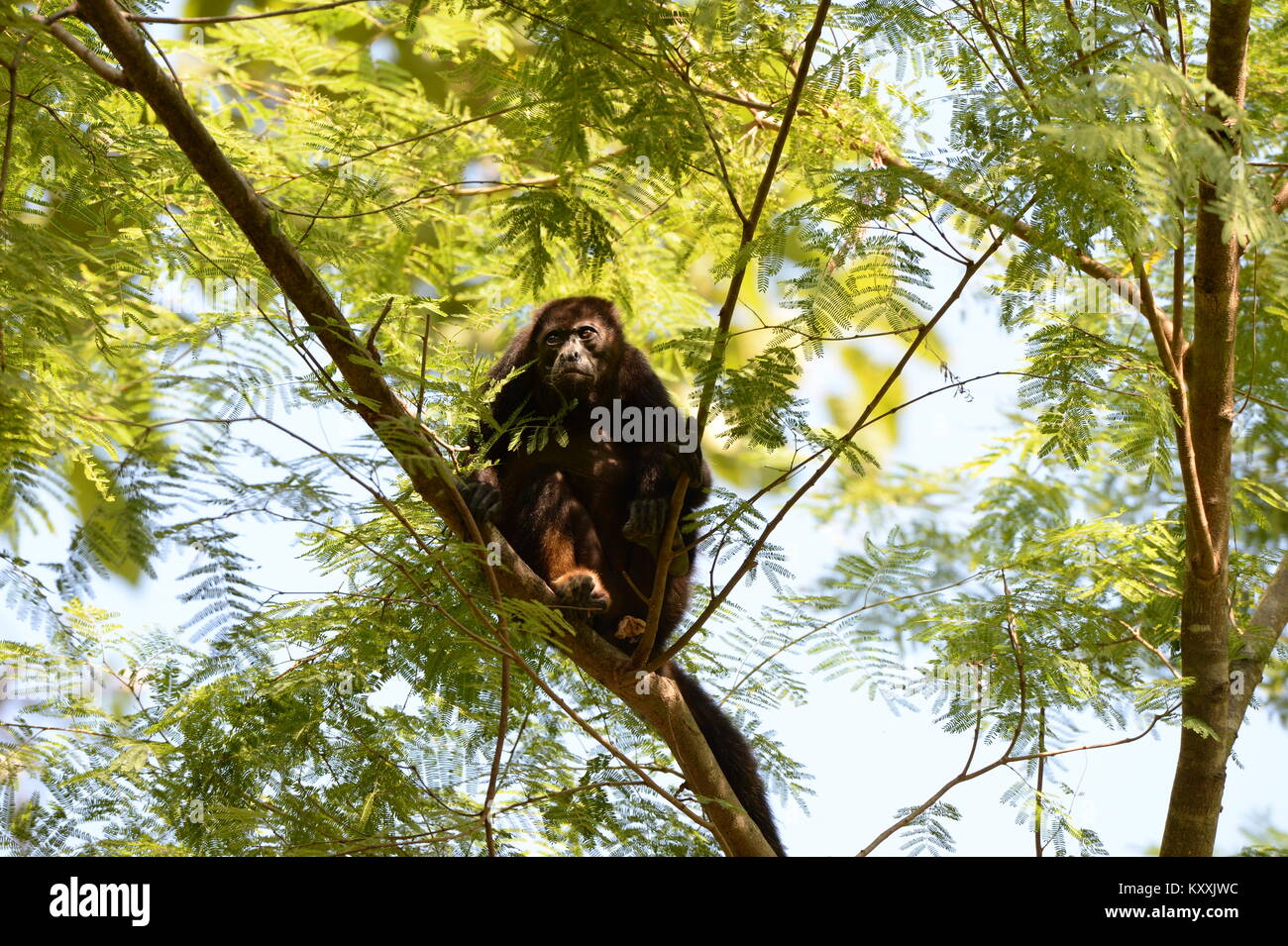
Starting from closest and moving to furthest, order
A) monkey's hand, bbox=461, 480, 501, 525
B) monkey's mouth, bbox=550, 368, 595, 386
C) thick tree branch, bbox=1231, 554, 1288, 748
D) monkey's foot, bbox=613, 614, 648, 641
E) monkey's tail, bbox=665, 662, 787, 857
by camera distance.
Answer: monkey's hand, bbox=461, 480, 501, 525
thick tree branch, bbox=1231, 554, 1288, 748
monkey's tail, bbox=665, 662, 787, 857
monkey's foot, bbox=613, 614, 648, 641
monkey's mouth, bbox=550, 368, 595, 386

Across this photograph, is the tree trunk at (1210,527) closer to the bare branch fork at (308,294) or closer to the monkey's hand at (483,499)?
the bare branch fork at (308,294)

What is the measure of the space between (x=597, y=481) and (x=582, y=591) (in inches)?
40.0

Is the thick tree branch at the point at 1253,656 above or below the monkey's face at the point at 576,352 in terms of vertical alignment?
below

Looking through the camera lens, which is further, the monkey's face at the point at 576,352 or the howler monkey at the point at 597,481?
the monkey's face at the point at 576,352

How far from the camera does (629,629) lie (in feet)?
20.4

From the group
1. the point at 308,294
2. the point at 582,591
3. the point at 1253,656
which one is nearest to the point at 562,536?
the point at 582,591

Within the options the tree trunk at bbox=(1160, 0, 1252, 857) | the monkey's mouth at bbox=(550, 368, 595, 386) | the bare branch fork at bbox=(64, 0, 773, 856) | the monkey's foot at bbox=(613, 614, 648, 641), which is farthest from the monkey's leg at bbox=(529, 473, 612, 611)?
the tree trunk at bbox=(1160, 0, 1252, 857)

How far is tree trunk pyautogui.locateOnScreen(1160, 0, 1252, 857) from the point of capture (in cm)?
535

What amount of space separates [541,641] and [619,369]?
2.20m

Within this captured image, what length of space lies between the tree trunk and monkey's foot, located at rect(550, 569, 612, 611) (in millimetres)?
2748

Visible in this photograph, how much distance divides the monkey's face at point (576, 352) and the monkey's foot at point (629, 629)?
1.41m

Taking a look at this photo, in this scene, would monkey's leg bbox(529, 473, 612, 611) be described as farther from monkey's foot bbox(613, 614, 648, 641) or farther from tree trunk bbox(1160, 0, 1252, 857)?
tree trunk bbox(1160, 0, 1252, 857)

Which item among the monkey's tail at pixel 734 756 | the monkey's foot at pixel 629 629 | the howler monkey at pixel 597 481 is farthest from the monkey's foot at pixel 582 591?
the monkey's tail at pixel 734 756

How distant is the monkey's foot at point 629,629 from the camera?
20.4 feet
